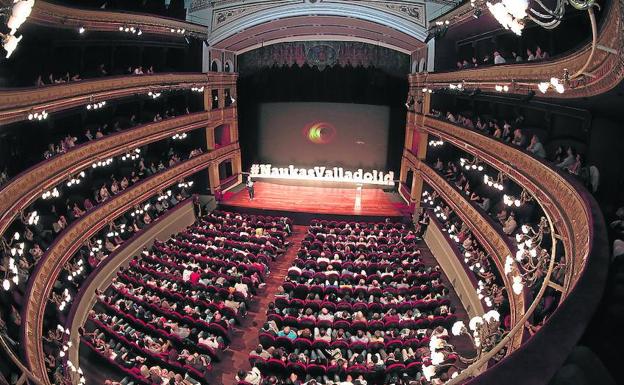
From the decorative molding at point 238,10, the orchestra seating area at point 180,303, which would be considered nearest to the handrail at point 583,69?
the orchestra seating area at point 180,303

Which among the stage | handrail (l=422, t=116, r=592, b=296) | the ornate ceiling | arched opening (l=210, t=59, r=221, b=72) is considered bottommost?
the stage

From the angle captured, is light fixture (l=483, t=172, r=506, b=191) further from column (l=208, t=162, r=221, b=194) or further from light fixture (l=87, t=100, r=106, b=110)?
column (l=208, t=162, r=221, b=194)

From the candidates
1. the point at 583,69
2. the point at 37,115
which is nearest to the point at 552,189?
the point at 583,69

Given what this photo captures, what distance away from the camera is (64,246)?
39.4 ft

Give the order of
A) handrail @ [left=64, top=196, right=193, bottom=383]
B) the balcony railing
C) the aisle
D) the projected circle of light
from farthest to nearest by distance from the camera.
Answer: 1. the projected circle of light
2. handrail @ [left=64, top=196, right=193, bottom=383]
3. the aisle
4. the balcony railing

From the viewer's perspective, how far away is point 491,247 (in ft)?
36.2

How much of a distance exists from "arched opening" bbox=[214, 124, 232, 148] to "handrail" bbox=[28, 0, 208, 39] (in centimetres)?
613

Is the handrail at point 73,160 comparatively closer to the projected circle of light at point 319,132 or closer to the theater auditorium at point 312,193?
the theater auditorium at point 312,193

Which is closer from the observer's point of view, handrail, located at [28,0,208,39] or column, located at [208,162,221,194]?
handrail, located at [28,0,208,39]

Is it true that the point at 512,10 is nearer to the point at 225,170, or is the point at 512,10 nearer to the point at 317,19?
the point at 317,19

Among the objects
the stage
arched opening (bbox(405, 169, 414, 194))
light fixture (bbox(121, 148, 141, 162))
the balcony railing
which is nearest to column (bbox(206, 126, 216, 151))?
the stage

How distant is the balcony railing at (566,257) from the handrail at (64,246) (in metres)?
7.63

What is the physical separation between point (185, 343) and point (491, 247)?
348 inches

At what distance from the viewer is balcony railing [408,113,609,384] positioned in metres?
2.08
